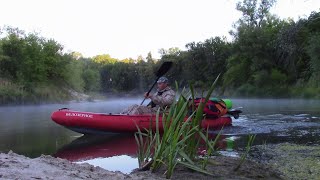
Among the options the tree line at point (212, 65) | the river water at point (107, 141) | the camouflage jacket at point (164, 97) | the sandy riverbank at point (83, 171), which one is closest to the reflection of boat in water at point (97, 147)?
the river water at point (107, 141)

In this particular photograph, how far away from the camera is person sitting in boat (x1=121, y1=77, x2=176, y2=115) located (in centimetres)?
882

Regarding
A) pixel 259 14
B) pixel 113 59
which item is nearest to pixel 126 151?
pixel 259 14

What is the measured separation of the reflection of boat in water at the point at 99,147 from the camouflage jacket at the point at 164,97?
3.41ft

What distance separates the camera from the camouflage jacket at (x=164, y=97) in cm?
879

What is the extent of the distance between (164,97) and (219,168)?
174 inches

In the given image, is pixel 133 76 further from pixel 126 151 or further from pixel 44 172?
pixel 44 172

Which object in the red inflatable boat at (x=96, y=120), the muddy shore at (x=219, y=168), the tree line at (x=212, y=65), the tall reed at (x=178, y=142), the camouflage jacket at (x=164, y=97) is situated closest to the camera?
the muddy shore at (x=219, y=168)

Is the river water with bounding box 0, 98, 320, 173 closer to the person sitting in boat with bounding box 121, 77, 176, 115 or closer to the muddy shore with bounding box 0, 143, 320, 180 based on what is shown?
the person sitting in boat with bounding box 121, 77, 176, 115

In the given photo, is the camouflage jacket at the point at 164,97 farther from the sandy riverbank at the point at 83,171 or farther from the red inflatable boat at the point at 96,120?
the sandy riverbank at the point at 83,171

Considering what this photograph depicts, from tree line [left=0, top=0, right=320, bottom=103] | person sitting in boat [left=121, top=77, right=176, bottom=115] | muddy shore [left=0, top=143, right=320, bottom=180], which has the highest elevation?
tree line [left=0, top=0, right=320, bottom=103]

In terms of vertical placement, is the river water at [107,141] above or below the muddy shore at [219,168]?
below

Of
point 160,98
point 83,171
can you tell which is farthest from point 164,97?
point 83,171

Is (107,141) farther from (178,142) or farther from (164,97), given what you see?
(178,142)

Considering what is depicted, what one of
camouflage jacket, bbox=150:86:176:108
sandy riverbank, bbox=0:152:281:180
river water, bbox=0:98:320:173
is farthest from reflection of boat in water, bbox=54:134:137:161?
sandy riverbank, bbox=0:152:281:180
